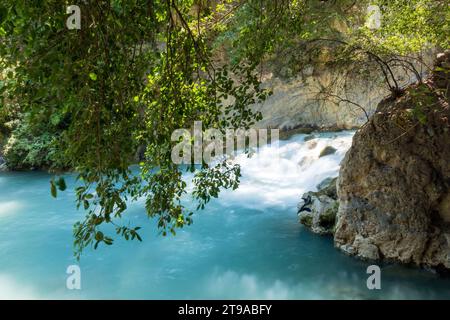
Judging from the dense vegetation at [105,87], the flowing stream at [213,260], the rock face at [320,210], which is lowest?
the flowing stream at [213,260]

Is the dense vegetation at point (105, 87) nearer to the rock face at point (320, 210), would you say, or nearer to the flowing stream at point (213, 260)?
the flowing stream at point (213, 260)

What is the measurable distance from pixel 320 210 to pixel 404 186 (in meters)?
1.91

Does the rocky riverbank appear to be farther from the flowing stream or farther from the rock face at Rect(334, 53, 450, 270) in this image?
the flowing stream

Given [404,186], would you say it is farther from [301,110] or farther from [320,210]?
[301,110]

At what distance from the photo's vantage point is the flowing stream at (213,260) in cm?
566

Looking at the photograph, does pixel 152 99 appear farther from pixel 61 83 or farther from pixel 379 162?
pixel 379 162

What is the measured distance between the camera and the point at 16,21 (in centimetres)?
171

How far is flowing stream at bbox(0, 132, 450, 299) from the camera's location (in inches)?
223

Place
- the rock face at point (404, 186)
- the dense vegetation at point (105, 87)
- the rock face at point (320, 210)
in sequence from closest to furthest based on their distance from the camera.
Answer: the dense vegetation at point (105, 87) → the rock face at point (404, 186) → the rock face at point (320, 210)

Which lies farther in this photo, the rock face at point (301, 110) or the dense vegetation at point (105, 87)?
the rock face at point (301, 110)

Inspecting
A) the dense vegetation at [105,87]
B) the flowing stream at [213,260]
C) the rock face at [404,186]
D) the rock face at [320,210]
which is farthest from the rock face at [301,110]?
the dense vegetation at [105,87]

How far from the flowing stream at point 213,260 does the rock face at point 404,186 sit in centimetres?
34

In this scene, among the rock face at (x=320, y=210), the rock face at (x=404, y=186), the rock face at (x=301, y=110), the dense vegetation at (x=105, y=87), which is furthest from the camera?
the rock face at (x=301, y=110)

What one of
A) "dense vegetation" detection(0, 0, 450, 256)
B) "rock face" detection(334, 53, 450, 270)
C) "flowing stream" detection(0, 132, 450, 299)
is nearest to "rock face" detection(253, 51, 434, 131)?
"flowing stream" detection(0, 132, 450, 299)
